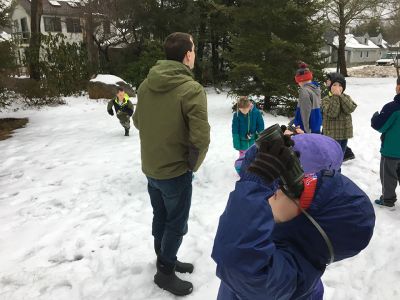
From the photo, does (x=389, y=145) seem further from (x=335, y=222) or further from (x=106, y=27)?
(x=106, y=27)

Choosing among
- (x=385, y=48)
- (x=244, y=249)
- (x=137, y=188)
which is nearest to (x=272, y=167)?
(x=244, y=249)

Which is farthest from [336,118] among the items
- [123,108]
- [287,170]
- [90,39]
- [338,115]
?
[90,39]

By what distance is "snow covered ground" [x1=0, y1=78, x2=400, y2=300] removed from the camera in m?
3.15

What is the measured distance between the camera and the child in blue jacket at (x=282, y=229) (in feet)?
3.41

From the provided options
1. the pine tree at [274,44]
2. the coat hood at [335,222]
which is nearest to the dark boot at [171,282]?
the coat hood at [335,222]

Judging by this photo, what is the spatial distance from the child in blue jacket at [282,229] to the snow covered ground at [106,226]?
6.75 feet

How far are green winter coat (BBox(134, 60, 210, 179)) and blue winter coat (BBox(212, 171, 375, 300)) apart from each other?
1.51m

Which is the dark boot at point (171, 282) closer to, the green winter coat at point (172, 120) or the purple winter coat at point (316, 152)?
the green winter coat at point (172, 120)

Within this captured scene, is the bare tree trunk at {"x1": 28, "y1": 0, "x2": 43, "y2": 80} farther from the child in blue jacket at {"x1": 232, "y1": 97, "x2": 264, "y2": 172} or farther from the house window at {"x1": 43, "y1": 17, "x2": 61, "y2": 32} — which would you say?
the house window at {"x1": 43, "y1": 17, "x2": 61, "y2": 32}

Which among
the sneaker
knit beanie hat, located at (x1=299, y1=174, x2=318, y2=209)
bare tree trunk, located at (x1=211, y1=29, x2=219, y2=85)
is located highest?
bare tree trunk, located at (x1=211, y1=29, x2=219, y2=85)

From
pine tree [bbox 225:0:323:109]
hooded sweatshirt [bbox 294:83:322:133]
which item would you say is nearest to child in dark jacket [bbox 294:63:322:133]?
hooded sweatshirt [bbox 294:83:322:133]

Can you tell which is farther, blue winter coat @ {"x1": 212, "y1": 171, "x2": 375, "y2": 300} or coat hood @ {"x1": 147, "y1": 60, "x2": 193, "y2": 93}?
coat hood @ {"x1": 147, "y1": 60, "x2": 193, "y2": 93}

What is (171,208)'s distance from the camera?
281 cm

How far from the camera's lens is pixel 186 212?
2.90 m
